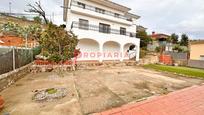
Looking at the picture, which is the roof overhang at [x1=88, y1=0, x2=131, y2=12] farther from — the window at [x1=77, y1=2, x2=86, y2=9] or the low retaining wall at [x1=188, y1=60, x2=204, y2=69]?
the low retaining wall at [x1=188, y1=60, x2=204, y2=69]

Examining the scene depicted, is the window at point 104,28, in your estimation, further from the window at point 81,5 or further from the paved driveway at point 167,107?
the paved driveway at point 167,107

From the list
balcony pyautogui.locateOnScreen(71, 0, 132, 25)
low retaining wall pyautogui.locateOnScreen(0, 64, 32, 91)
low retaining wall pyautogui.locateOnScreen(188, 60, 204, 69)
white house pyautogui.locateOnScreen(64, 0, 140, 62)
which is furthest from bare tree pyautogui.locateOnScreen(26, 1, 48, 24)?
low retaining wall pyautogui.locateOnScreen(188, 60, 204, 69)

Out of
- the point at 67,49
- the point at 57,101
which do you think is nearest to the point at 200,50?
the point at 67,49

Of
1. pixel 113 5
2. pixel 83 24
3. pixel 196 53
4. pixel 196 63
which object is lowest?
pixel 196 63

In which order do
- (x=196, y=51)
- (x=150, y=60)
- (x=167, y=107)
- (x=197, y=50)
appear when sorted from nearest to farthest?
1. (x=167, y=107)
2. (x=150, y=60)
3. (x=197, y=50)
4. (x=196, y=51)

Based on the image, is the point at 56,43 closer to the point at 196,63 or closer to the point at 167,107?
the point at 167,107

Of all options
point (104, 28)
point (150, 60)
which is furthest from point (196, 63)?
point (104, 28)

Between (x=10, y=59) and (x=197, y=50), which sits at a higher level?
(x=197, y=50)

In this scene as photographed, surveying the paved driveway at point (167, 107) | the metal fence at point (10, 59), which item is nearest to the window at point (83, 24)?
the metal fence at point (10, 59)

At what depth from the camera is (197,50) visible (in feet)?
70.5

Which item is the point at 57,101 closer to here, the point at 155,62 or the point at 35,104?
the point at 35,104

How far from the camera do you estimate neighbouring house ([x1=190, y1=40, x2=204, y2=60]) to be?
824 inches

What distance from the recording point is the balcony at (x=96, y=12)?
1727cm

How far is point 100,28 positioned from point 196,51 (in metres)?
15.4
